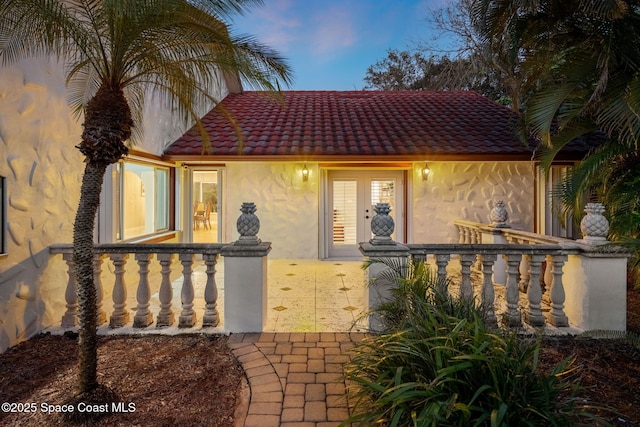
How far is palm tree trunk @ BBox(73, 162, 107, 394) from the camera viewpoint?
2744 millimetres

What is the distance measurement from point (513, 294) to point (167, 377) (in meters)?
4.17

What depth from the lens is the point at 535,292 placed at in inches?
167

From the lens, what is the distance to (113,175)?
5816mm

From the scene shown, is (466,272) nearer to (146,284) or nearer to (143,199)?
(146,284)

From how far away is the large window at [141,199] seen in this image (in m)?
6.20

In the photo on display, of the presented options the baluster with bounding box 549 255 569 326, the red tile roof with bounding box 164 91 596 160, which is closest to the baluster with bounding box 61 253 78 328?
the red tile roof with bounding box 164 91 596 160

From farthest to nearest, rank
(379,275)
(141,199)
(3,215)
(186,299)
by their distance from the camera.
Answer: (141,199), (186,299), (379,275), (3,215)

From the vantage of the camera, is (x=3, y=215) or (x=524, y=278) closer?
(x=3, y=215)

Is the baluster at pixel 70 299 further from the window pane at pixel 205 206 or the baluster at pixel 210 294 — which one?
the window pane at pixel 205 206

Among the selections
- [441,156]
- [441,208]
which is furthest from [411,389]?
[441,208]

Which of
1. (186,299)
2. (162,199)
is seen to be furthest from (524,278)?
(162,199)

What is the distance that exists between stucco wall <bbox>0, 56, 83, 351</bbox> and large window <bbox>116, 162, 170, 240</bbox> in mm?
1419

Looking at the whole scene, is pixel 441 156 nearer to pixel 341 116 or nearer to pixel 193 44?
pixel 341 116

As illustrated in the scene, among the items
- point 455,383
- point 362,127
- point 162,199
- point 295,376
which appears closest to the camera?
point 455,383
